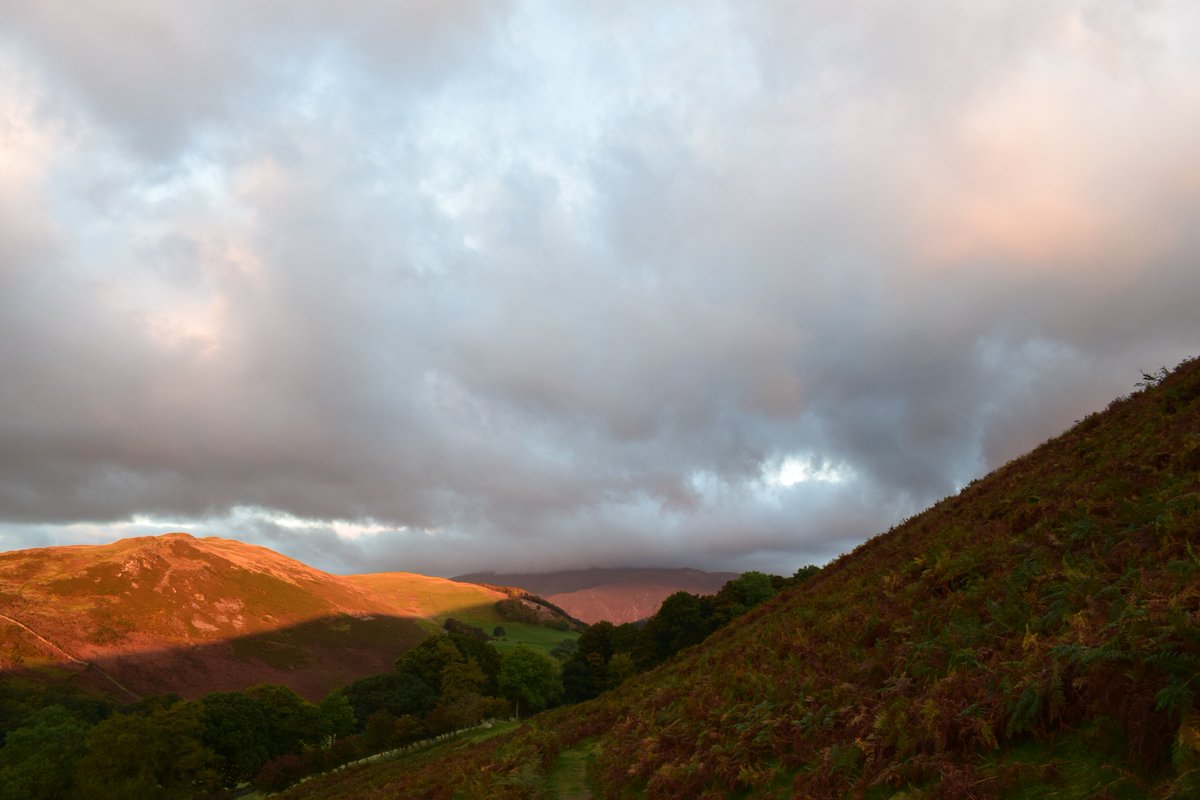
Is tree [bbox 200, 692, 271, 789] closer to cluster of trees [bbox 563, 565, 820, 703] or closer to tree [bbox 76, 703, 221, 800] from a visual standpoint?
tree [bbox 76, 703, 221, 800]

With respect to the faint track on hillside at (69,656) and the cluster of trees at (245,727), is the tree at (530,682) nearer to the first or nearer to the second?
the cluster of trees at (245,727)

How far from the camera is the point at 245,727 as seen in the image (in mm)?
93125

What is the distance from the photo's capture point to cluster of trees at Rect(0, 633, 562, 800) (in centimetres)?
6656

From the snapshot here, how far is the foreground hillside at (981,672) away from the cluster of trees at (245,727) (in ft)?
178

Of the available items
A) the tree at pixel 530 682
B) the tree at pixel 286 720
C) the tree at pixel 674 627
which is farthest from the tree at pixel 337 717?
the tree at pixel 674 627

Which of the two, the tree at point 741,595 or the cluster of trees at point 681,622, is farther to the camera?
the cluster of trees at point 681,622

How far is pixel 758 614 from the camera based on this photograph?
3572 cm

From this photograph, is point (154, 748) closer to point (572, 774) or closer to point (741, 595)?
point (572, 774)

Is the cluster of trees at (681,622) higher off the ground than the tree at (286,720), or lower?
higher

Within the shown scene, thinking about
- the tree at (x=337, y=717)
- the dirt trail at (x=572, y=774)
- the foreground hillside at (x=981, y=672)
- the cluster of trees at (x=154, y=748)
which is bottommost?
the tree at (x=337, y=717)

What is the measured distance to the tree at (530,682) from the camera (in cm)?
11025

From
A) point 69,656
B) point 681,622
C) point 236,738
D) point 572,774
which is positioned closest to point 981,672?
point 572,774

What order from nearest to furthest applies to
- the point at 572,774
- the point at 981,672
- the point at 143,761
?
the point at 981,672
the point at 572,774
the point at 143,761

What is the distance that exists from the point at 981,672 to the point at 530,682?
109 metres
